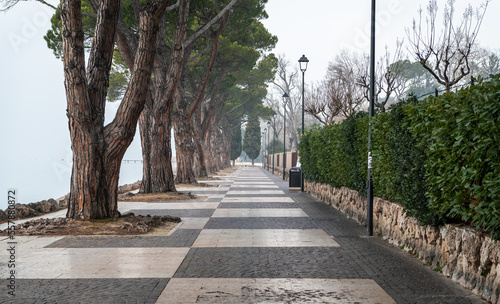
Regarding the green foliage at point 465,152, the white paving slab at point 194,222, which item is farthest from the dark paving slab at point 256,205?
the green foliage at point 465,152

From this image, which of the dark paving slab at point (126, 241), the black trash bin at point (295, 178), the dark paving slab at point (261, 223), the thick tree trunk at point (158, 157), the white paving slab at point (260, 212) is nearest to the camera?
the dark paving slab at point (126, 241)

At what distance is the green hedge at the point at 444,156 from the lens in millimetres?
5699

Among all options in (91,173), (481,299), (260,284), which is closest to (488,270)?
(481,299)

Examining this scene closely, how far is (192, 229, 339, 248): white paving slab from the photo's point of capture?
9805 mm

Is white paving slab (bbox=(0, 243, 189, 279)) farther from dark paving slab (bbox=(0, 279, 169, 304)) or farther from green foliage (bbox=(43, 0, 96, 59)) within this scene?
green foliage (bbox=(43, 0, 96, 59))

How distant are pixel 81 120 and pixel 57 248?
A: 11.5ft

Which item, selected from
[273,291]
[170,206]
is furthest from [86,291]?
[170,206]

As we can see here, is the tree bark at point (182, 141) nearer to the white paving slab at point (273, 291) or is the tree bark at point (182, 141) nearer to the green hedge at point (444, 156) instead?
the green hedge at point (444, 156)

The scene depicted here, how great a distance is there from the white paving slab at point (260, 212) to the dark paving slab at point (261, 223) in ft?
2.41

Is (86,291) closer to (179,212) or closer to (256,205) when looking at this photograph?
(179,212)

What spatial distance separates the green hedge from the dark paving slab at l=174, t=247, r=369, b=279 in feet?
5.15

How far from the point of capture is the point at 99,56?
1220cm

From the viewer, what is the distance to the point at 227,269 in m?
7.56

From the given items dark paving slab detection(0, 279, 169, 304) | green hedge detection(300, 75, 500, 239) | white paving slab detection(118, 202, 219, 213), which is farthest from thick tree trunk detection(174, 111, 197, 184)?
dark paving slab detection(0, 279, 169, 304)
